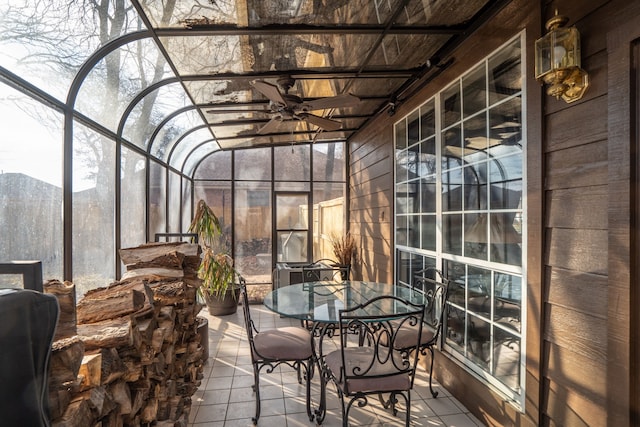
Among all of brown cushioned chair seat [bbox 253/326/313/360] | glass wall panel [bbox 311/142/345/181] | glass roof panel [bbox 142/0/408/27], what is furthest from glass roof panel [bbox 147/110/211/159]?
brown cushioned chair seat [bbox 253/326/313/360]

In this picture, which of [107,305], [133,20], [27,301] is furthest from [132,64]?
[27,301]

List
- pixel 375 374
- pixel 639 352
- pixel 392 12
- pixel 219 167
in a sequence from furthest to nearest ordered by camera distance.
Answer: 1. pixel 219 167
2. pixel 392 12
3. pixel 375 374
4. pixel 639 352

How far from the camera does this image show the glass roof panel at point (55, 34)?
4.90ft

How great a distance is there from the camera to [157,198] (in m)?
3.88

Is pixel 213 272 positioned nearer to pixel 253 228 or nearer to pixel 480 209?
pixel 253 228

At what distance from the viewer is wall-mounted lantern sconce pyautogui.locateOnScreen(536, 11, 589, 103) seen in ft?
5.05

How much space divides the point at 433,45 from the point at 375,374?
251cm

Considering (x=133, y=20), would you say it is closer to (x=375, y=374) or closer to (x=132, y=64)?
(x=132, y=64)

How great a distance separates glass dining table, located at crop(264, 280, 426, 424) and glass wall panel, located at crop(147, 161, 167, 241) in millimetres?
1734

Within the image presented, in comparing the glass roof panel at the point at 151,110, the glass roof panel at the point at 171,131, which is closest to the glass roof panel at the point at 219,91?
the glass roof panel at the point at 151,110

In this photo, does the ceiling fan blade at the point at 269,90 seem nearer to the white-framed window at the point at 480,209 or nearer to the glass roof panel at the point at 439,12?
the glass roof panel at the point at 439,12

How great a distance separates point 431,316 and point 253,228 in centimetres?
348

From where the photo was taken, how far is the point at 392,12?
7.02ft

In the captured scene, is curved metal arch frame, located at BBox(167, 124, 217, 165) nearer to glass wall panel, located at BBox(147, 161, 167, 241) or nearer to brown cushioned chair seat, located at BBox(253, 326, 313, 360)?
glass wall panel, located at BBox(147, 161, 167, 241)
